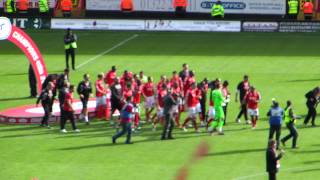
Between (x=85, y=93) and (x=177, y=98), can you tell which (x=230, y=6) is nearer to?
(x=85, y=93)

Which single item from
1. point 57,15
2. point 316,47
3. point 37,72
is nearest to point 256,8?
point 316,47

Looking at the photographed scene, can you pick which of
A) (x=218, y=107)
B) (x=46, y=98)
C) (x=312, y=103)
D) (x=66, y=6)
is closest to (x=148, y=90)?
(x=218, y=107)

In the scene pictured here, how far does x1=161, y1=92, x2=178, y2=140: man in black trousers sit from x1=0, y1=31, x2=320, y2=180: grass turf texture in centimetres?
36

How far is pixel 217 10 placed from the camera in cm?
5325

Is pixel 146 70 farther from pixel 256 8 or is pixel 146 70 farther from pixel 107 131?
pixel 256 8

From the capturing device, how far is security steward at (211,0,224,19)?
53219 mm

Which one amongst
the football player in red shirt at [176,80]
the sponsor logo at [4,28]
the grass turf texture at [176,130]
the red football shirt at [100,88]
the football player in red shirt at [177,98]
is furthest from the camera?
the sponsor logo at [4,28]

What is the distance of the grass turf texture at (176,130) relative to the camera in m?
22.6

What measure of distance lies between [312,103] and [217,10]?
26.2 meters

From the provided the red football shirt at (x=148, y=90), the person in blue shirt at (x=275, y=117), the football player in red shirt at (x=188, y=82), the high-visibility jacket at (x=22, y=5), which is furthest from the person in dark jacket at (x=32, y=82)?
the high-visibility jacket at (x=22, y=5)

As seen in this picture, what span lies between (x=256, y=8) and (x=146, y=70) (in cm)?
1725

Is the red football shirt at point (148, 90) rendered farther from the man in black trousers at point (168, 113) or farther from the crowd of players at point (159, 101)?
the man in black trousers at point (168, 113)

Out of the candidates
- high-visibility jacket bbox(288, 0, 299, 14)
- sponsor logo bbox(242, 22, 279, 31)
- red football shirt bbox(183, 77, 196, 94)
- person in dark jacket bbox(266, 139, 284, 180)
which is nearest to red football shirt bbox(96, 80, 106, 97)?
red football shirt bbox(183, 77, 196, 94)

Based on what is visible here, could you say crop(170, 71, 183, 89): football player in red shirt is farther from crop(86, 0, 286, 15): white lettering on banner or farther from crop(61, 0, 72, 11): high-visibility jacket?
crop(61, 0, 72, 11): high-visibility jacket
